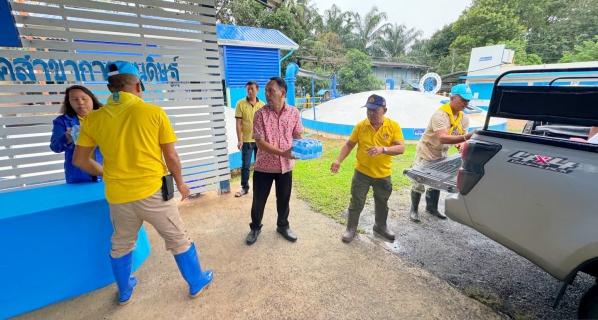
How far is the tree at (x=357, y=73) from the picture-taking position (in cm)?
2092

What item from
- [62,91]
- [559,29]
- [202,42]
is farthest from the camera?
[559,29]

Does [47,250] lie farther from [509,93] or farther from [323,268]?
[509,93]

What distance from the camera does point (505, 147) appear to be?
73.9 inches

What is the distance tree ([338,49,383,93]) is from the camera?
68.6ft

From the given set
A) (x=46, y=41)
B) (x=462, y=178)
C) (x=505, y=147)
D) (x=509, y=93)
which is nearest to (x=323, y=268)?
(x=462, y=178)

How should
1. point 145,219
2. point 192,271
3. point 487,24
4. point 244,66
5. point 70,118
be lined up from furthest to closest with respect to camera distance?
point 487,24 → point 244,66 → point 70,118 → point 192,271 → point 145,219

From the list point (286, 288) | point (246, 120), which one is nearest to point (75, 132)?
point (286, 288)

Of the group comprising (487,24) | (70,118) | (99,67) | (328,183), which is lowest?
(328,183)

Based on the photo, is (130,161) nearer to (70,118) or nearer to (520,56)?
(70,118)

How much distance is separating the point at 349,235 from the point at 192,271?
1.75 meters

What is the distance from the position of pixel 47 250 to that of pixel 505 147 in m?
3.53

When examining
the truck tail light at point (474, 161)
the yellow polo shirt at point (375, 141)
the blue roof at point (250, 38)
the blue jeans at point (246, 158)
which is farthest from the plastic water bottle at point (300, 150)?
the blue roof at point (250, 38)

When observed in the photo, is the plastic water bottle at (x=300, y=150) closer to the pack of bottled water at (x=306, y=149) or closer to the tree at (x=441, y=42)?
the pack of bottled water at (x=306, y=149)

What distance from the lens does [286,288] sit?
2.40 meters
